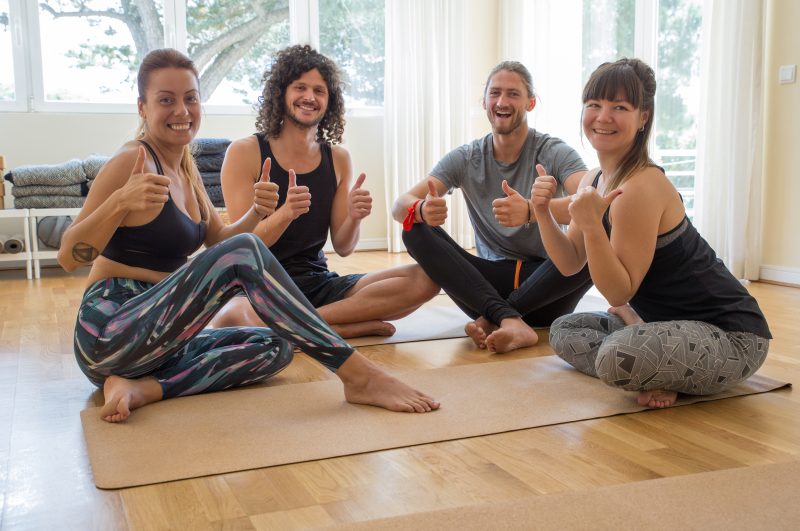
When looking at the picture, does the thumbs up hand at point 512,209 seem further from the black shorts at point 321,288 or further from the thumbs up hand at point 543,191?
the black shorts at point 321,288

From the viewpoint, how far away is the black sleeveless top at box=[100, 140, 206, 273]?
1899 mm

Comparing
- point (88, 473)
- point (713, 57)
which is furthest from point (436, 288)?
point (713, 57)

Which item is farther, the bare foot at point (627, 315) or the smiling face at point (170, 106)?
the bare foot at point (627, 315)

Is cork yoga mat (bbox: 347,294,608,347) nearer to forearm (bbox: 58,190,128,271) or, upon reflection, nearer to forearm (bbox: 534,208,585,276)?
forearm (bbox: 534,208,585,276)

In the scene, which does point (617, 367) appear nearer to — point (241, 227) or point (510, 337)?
point (510, 337)

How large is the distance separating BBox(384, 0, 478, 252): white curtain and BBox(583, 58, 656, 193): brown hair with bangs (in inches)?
157

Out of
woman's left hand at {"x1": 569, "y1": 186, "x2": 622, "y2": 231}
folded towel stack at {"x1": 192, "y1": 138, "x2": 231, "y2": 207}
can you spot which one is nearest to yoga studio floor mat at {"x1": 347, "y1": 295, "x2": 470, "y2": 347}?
woman's left hand at {"x1": 569, "y1": 186, "x2": 622, "y2": 231}

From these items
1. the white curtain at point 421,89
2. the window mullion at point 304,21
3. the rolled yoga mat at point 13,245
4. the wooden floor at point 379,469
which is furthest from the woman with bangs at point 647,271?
the window mullion at point 304,21

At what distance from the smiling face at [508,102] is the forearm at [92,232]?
136 cm

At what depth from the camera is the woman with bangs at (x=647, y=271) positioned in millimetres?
1754

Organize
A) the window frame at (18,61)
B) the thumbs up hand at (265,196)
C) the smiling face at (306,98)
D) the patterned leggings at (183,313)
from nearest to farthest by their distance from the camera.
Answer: the patterned leggings at (183,313), the thumbs up hand at (265,196), the smiling face at (306,98), the window frame at (18,61)

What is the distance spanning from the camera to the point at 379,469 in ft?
4.75

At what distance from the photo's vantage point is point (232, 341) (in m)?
2.08

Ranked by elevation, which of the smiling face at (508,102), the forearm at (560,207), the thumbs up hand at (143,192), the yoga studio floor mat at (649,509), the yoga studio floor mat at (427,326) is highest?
the smiling face at (508,102)
